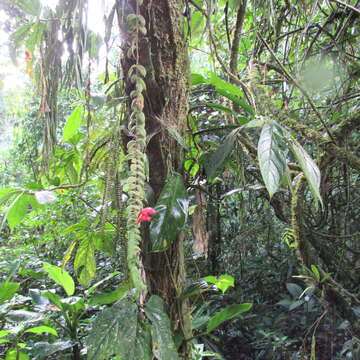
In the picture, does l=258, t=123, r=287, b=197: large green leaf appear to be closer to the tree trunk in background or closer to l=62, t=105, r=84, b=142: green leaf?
the tree trunk in background

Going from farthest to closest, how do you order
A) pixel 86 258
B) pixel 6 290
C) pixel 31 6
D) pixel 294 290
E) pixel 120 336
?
pixel 294 290, pixel 6 290, pixel 86 258, pixel 31 6, pixel 120 336

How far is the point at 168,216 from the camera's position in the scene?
1.94 ft

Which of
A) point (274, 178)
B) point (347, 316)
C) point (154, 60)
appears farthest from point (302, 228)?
point (154, 60)

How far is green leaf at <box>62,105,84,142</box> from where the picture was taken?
85 centimetres

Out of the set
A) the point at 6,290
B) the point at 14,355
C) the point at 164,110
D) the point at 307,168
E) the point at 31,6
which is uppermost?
the point at 31,6

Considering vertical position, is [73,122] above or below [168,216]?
above

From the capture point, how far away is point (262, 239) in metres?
Answer: 2.50

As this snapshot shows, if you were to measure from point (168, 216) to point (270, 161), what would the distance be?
8.2 inches

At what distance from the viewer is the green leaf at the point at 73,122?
851mm

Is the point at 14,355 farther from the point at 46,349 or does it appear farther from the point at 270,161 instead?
the point at 270,161

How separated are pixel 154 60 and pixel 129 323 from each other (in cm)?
49

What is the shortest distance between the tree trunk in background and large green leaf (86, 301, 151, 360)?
11cm

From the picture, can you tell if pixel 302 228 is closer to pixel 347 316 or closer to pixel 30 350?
pixel 347 316

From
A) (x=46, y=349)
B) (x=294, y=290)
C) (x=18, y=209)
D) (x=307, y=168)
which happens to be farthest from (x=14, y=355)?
(x=294, y=290)
